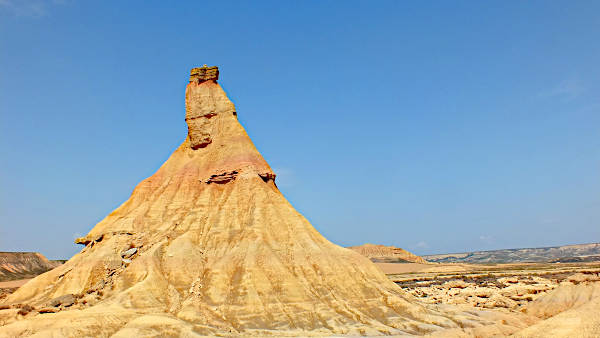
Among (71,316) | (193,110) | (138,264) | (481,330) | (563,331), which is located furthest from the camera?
(193,110)

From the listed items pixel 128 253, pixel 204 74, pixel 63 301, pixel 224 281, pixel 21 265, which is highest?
pixel 204 74

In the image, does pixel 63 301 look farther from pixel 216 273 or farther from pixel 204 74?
pixel 204 74

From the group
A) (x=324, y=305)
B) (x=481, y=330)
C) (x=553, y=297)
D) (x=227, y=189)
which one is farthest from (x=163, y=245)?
(x=553, y=297)

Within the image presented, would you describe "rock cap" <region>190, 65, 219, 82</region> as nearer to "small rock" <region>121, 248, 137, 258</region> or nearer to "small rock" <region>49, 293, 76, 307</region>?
"small rock" <region>121, 248, 137, 258</region>

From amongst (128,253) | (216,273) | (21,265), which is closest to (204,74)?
(128,253)

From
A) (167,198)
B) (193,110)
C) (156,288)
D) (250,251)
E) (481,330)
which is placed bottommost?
(481,330)

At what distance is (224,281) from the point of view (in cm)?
4350

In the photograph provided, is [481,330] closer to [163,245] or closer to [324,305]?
[324,305]

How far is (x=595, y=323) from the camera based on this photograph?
21438 millimetres

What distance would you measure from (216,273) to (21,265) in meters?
139

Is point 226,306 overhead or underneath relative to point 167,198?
underneath

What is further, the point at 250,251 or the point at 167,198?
the point at 167,198

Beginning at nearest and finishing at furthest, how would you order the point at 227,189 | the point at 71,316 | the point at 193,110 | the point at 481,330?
the point at 71,316 < the point at 481,330 < the point at 227,189 < the point at 193,110

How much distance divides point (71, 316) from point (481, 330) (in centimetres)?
3343
